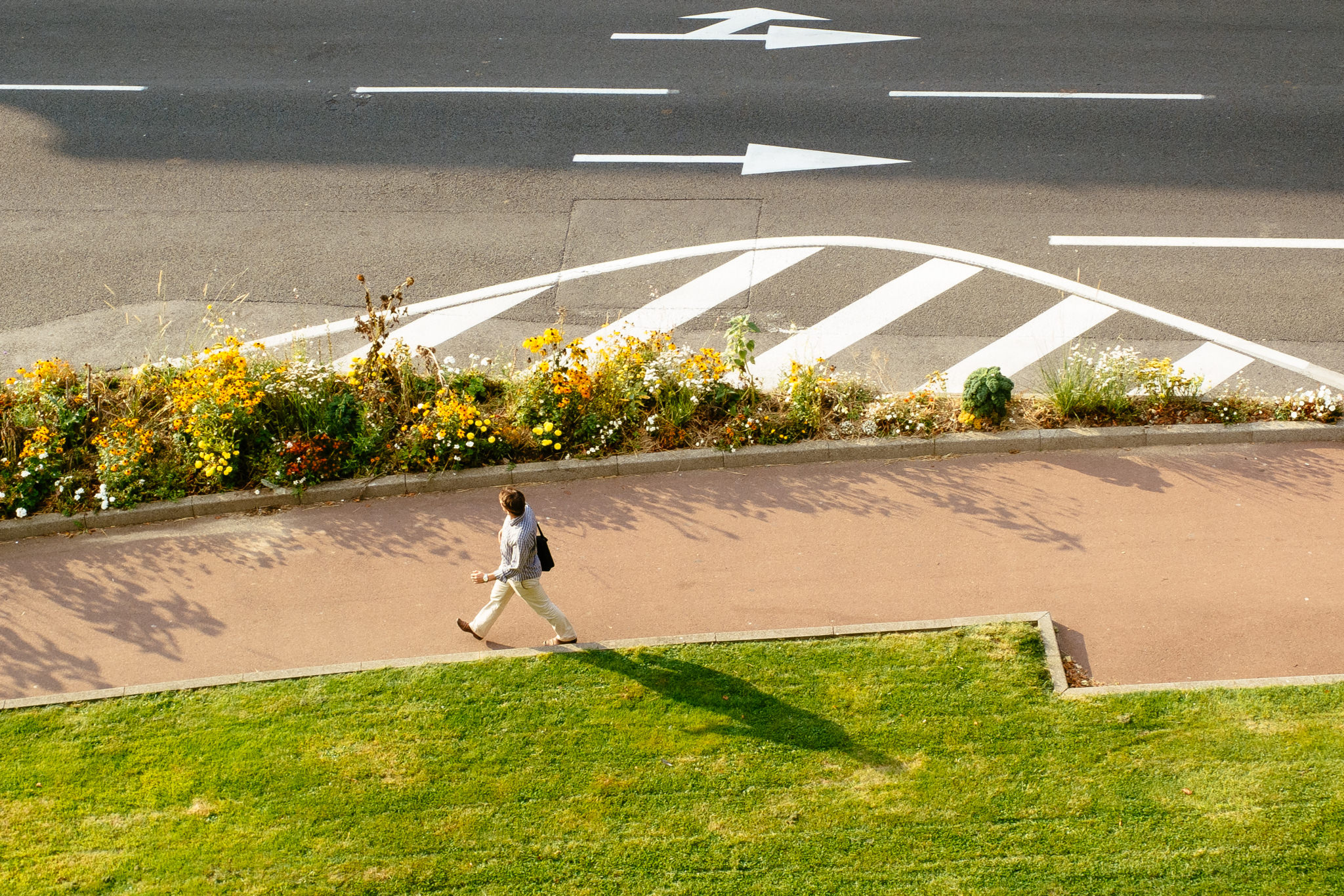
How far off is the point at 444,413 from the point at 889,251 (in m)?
5.24

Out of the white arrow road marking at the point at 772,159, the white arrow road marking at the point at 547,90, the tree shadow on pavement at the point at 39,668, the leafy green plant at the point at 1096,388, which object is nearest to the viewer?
the tree shadow on pavement at the point at 39,668

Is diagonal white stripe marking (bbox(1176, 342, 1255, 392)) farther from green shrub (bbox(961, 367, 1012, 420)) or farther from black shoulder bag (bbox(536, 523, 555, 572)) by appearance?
black shoulder bag (bbox(536, 523, 555, 572))

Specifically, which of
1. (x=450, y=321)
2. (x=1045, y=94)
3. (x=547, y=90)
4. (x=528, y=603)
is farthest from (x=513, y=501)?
(x=1045, y=94)

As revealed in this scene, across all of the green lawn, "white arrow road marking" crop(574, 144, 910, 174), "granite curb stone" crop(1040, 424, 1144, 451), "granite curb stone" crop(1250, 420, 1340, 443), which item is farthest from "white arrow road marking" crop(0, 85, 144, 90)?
"granite curb stone" crop(1250, 420, 1340, 443)

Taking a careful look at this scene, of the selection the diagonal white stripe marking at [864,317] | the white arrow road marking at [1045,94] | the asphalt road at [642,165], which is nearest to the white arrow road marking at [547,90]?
the asphalt road at [642,165]

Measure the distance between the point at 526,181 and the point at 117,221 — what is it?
15.1 ft

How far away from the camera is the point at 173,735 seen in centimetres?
732

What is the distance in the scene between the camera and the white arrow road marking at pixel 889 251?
418 inches

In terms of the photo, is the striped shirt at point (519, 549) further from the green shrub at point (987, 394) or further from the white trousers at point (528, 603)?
the green shrub at point (987, 394)

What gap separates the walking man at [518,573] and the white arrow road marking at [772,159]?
7072 millimetres

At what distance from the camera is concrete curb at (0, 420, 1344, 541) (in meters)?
9.45

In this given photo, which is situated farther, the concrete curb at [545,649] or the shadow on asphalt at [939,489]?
the shadow on asphalt at [939,489]

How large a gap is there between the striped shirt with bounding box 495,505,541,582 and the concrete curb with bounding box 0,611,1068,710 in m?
0.67

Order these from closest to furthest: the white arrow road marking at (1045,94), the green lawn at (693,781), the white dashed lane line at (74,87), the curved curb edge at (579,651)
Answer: the green lawn at (693,781) → the curved curb edge at (579,651) → the white arrow road marking at (1045,94) → the white dashed lane line at (74,87)
